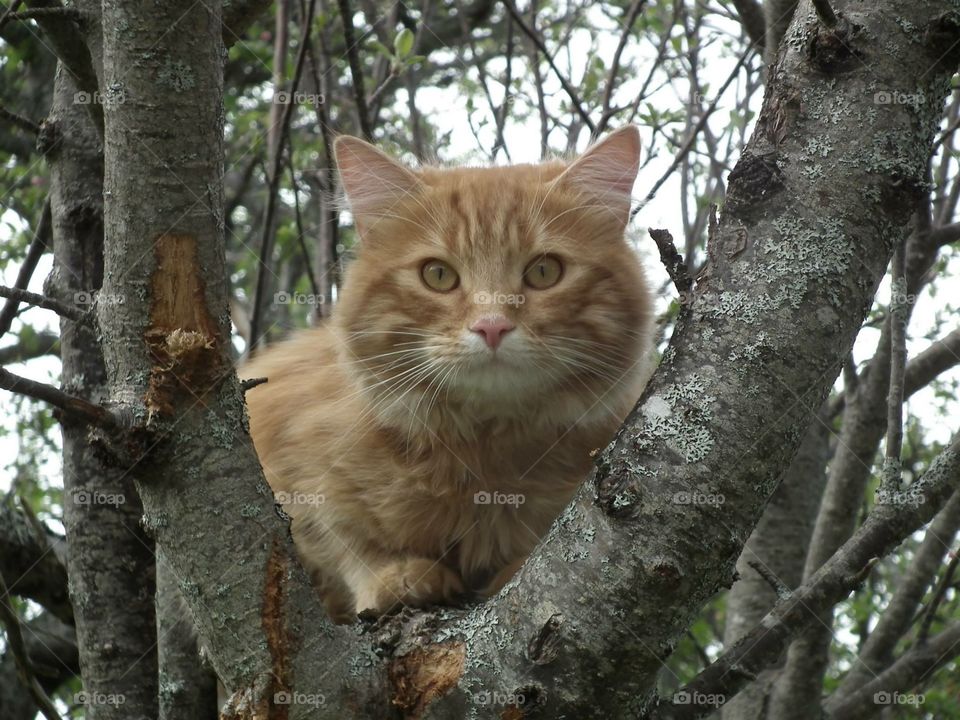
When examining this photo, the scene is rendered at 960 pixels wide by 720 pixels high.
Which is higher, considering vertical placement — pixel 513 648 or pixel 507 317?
pixel 507 317

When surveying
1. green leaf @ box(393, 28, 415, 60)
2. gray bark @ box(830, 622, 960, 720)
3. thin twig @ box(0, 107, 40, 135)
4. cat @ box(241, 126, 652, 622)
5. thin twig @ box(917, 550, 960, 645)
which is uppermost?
green leaf @ box(393, 28, 415, 60)

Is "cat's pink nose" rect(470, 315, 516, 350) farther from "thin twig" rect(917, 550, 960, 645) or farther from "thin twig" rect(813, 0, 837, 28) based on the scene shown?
"thin twig" rect(917, 550, 960, 645)

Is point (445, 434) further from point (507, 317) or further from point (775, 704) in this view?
point (775, 704)

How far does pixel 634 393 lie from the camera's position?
268cm

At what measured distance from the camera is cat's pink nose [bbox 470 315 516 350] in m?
2.28

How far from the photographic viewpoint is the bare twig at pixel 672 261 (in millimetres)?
1753

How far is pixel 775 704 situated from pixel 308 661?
1.70 m

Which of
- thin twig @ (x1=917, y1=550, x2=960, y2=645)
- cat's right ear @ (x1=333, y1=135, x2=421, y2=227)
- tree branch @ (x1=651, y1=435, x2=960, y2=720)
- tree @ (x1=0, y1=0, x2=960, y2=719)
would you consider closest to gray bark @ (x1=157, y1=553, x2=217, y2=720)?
tree @ (x1=0, y1=0, x2=960, y2=719)

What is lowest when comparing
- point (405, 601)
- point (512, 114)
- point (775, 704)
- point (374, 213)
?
point (775, 704)

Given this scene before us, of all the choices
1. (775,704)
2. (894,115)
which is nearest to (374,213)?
(894,115)

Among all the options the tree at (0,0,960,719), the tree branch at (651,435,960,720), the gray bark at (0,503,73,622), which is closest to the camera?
the tree at (0,0,960,719)

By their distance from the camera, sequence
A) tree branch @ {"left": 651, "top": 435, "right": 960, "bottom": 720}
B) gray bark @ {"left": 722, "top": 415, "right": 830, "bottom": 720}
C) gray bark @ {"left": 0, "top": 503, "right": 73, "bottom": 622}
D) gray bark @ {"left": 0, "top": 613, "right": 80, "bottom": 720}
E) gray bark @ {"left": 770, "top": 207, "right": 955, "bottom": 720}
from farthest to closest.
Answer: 1. gray bark @ {"left": 0, "top": 613, "right": 80, "bottom": 720}
2. gray bark @ {"left": 722, "top": 415, "right": 830, "bottom": 720}
3. gray bark @ {"left": 0, "top": 503, "right": 73, "bottom": 622}
4. gray bark @ {"left": 770, "top": 207, "right": 955, "bottom": 720}
5. tree branch @ {"left": 651, "top": 435, "right": 960, "bottom": 720}

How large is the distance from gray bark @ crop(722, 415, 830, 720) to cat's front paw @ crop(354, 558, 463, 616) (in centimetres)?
120

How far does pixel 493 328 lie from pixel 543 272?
36cm
